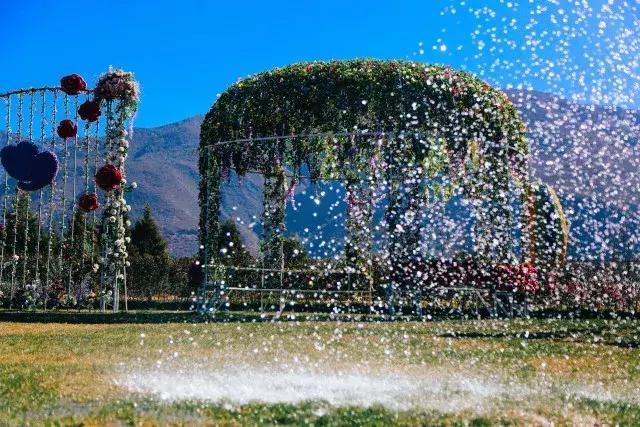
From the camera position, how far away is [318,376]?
7.50 metres

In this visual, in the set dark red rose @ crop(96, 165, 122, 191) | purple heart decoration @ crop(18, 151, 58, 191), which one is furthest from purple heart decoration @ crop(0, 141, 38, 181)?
dark red rose @ crop(96, 165, 122, 191)

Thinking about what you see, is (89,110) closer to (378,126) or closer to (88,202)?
(88,202)

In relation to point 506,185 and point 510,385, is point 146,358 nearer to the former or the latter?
point 510,385

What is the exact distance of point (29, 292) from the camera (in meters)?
21.9

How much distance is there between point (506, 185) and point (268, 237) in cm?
688

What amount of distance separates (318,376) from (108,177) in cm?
1184

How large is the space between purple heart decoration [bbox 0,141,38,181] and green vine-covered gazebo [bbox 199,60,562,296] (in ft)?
14.1

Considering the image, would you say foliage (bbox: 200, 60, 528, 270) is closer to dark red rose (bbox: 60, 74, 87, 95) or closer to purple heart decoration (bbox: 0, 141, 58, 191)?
dark red rose (bbox: 60, 74, 87, 95)

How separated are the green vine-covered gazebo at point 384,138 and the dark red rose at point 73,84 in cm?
330

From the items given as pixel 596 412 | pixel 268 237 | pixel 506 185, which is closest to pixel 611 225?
pixel 506 185

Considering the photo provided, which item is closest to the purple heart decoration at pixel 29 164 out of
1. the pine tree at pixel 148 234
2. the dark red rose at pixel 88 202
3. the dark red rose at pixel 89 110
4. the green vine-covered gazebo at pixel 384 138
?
the dark red rose at pixel 88 202

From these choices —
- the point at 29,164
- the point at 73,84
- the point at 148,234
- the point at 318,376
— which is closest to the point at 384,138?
the point at 73,84

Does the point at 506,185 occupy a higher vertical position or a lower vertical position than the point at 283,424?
higher

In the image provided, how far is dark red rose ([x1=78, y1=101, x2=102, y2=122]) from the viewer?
1883 cm
